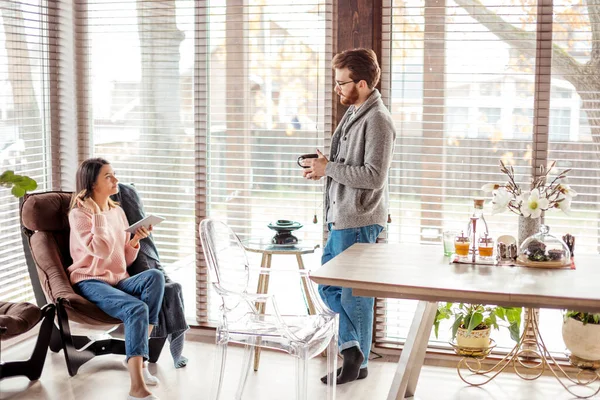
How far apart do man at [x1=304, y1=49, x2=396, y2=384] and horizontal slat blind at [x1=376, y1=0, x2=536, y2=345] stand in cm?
41

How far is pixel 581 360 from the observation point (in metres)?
3.71

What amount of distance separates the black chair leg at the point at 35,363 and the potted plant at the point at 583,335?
245 cm

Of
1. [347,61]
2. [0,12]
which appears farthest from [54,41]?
[347,61]

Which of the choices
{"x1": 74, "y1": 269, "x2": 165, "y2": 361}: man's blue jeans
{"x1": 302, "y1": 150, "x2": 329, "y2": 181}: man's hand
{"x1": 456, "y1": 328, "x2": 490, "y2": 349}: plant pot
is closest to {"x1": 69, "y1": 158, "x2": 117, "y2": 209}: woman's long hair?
{"x1": 74, "y1": 269, "x2": 165, "y2": 361}: man's blue jeans

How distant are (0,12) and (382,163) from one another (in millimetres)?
2192

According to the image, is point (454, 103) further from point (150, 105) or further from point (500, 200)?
point (150, 105)

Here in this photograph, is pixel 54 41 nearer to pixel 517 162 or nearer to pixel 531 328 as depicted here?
pixel 517 162

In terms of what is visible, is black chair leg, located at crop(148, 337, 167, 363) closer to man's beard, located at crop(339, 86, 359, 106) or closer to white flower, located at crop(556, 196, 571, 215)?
man's beard, located at crop(339, 86, 359, 106)

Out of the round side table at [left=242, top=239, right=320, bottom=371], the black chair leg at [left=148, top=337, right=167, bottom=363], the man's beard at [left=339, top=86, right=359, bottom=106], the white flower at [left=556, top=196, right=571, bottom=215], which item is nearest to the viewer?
the white flower at [left=556, top=196, right=571, bottom=215]

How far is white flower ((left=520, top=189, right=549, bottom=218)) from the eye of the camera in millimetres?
3256

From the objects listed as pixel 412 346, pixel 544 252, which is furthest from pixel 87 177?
pixel 544 252

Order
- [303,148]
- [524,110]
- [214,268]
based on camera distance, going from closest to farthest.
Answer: [214,268], [524,110], [303,148]

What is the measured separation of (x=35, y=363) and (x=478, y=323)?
7.03ft

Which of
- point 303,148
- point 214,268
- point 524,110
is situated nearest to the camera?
point 214,268
